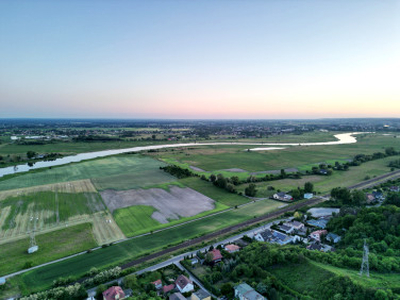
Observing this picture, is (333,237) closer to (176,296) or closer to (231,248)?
(231,248)

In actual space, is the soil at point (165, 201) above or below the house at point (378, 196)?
below

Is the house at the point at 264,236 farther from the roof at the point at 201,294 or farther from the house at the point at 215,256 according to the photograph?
the roof at the point at 201,294

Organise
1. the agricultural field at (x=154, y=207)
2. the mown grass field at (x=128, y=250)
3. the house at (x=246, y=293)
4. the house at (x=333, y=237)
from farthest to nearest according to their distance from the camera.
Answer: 1. the agricultural field at (x=154, y=207)
2. the house at (x=333, y=237)
3. the mown grass field at (x=128, y=250)
4. the house at (x=246, y=293)

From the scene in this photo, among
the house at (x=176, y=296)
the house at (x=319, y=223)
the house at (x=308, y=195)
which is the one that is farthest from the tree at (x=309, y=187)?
the house at (x=176, y=296)

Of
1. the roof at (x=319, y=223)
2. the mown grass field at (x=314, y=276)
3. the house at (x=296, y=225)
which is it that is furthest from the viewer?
the roof at (x=319, y=223)

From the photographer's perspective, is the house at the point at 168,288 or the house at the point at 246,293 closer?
the house at the point at 246,293

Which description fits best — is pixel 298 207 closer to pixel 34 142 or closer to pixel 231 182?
pixel 231 182

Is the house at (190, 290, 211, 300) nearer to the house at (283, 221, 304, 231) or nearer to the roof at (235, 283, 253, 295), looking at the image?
the roof at (235, 283, 253, 295)
